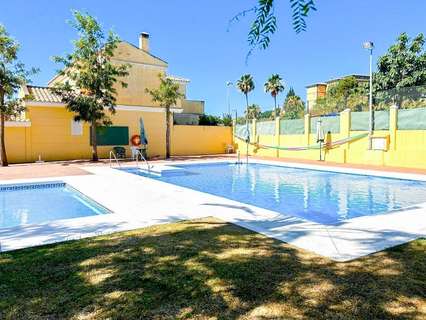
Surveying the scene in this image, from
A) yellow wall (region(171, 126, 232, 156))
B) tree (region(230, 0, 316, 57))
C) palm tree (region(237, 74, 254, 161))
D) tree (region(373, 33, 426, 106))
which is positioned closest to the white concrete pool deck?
tree (region(230, 0, 316, 57))

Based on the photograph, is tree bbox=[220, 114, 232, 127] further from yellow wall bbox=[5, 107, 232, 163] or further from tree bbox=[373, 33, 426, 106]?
tree bbox=[373, 33, 426, 106]

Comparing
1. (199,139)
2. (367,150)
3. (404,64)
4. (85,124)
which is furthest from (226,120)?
(404,64)

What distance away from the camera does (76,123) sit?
64.6ft

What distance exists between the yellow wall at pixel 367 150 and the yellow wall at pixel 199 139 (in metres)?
5.57

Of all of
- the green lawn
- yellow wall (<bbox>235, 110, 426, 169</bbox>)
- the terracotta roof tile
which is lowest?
the green lawn

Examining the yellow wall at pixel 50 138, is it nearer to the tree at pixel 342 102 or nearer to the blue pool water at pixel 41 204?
the blue pool water at pixel 41 204

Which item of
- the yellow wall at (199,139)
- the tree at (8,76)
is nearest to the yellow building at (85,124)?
the yellow wall at (199,139)

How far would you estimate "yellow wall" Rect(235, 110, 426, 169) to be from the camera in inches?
585

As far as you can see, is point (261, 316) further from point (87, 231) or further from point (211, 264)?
point (87, 231)

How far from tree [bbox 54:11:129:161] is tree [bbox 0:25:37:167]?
6.65 ft

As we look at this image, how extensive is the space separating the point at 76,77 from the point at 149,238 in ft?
49.4

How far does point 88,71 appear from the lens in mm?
17578

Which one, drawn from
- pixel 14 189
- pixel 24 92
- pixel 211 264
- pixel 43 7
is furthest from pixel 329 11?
pixel 24 92

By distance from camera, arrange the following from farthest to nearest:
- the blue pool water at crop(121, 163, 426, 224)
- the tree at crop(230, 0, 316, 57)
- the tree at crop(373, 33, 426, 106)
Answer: the tree at crop(373, 33, 426, 106), the blue pool water at crop(121, 163, 426, 224), the tree at crop(230, 0, 316, 57)
